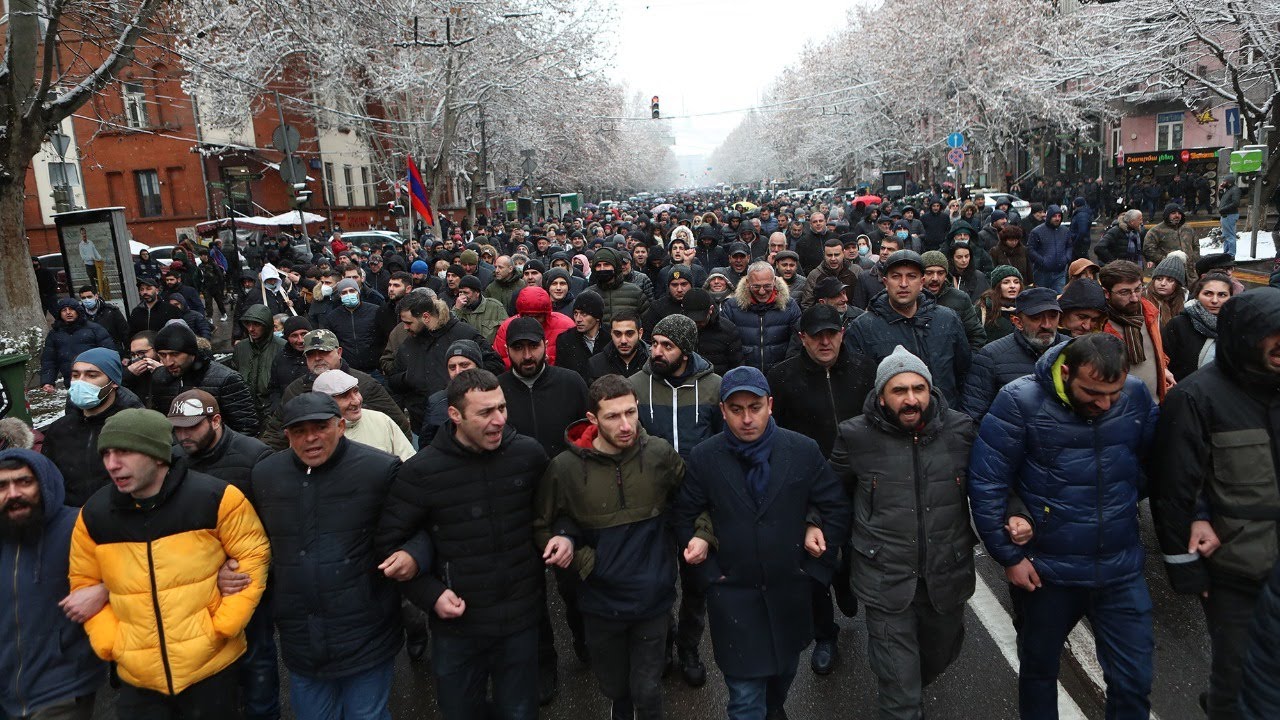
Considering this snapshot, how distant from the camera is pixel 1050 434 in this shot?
3389mm

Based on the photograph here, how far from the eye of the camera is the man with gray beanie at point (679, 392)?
462 centimetres

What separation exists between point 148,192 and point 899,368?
135 ft

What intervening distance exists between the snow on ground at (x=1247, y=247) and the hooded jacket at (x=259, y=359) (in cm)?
1916

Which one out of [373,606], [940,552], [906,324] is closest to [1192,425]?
[940,552]

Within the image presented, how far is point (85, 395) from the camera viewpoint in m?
4.38

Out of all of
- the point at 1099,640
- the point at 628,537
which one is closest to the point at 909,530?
the point at 1099,640

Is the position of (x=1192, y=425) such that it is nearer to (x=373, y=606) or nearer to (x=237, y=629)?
(x=373, y=606)

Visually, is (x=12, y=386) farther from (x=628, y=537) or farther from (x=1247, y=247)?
(x=1247, y=247)

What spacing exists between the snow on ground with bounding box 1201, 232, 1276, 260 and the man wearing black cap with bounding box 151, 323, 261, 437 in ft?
65.1

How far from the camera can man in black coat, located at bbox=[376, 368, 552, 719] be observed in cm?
349

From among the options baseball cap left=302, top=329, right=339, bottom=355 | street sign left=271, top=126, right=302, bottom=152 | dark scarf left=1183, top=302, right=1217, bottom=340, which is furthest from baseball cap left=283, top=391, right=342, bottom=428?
street sign left=271, top=126, right=302, bottom=152

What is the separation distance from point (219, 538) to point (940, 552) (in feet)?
9.41

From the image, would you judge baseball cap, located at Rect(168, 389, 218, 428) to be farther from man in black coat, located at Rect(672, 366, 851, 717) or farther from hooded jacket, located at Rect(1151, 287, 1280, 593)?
hooded jacket, located at Rect(1151, 287, 1280, 593)

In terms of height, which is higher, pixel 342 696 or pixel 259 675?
pixel 342 696
